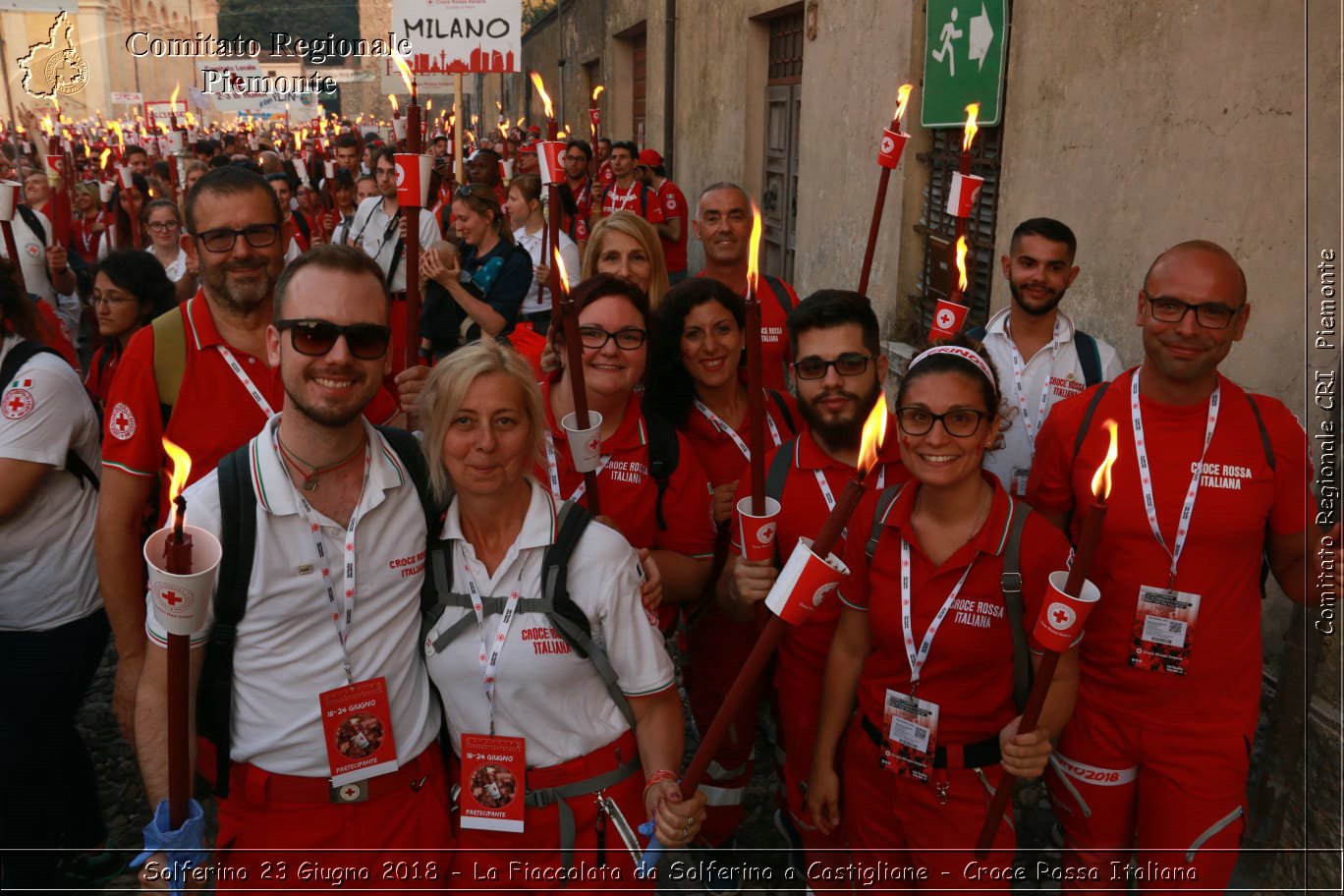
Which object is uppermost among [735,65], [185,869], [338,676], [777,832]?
[735,65]

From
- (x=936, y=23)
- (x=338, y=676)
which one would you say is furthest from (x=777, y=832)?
(x=936, y=23)

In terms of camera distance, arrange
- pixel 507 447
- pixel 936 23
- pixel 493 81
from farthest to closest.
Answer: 1. pixel 493 81
2. pixel 936 23
3. pixel 507 447

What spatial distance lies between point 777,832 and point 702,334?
1.94 metres

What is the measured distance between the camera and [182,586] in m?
1.65

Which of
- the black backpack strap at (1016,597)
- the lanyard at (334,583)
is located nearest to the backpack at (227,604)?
the lanyard at (334,583)

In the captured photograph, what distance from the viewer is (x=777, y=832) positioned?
157 inches

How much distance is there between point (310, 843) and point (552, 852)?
55cm

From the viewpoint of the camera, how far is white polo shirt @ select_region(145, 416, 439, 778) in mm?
2279

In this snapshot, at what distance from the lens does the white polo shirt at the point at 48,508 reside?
3.04 meters

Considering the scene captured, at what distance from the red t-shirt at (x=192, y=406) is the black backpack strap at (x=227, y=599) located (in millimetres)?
693

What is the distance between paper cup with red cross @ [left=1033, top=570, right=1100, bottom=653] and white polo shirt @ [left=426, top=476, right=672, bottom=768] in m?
0.91

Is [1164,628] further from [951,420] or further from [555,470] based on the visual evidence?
[555,470]

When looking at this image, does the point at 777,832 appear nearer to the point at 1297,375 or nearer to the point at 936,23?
the point at 1297,375

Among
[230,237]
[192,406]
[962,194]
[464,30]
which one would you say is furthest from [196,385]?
[464,30]
